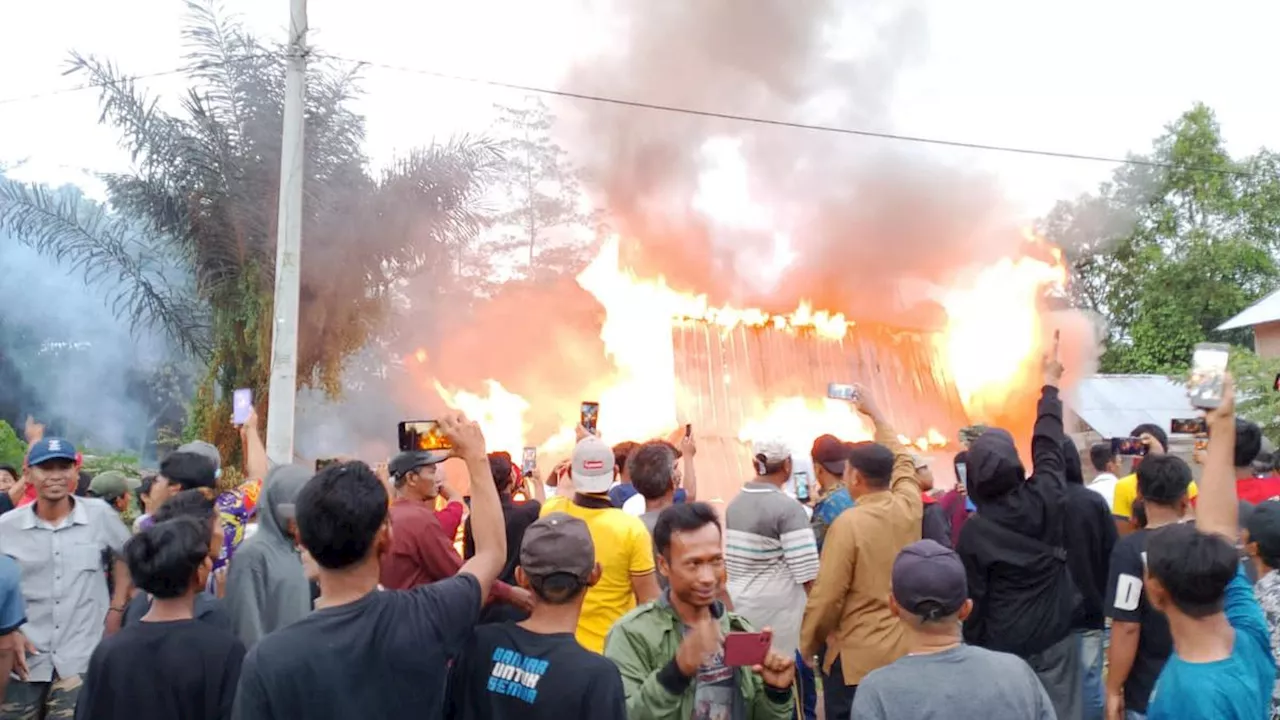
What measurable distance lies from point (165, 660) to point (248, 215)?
33.9ft

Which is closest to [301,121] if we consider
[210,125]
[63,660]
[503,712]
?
[210,125]

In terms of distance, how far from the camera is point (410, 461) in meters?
4.62

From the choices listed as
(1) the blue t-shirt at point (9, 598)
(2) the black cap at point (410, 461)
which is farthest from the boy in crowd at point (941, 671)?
(1) the blue t-shirt at point (9, 598)

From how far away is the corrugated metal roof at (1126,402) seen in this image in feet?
62.9

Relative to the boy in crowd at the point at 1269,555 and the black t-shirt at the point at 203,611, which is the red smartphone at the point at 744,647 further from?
the boy in crowd at the point at 1269,555

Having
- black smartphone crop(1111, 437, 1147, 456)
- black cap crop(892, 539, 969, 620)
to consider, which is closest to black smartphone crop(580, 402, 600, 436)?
Result: black smartphone crop(1111, 437, 1147, 456)

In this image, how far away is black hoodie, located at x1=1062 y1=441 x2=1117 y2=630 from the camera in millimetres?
5133

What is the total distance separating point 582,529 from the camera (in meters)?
2.75

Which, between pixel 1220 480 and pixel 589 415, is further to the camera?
pixel 589 415

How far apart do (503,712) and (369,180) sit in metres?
11.9

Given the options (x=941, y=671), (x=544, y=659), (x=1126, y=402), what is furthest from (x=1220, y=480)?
(x=1126, y=402)

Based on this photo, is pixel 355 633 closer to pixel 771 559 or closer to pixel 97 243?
pixel 771 559

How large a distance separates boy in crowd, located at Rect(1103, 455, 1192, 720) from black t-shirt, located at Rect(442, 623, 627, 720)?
2514 mm

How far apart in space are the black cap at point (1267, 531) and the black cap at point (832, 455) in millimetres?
2094
